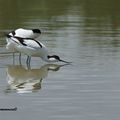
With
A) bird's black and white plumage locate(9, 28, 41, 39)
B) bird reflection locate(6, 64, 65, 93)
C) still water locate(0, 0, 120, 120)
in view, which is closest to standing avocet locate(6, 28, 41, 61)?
bird's black and white plumage locate(9, 28, 41, 39)

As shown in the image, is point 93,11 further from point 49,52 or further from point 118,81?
point 118,81

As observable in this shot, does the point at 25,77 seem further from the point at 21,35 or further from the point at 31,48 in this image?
the point at 21,35

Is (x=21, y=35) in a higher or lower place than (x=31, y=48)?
higher

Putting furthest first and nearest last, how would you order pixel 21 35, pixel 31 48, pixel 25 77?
1. pixel 21 35
2. pixel 31 48
3. pixel 25 77

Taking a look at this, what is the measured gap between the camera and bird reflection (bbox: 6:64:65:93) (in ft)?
45.4

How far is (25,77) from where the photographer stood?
15.3 m

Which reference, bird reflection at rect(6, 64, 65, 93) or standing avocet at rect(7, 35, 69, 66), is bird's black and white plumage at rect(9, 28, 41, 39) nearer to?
standing avocet at rect(7, 35, 69, 66)

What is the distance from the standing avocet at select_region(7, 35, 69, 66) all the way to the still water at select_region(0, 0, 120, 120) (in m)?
0.18

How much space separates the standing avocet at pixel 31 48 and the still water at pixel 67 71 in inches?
7.0

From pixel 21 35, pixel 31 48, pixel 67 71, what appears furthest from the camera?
pixel 21 35

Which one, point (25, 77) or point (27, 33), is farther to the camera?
point (27, 33)

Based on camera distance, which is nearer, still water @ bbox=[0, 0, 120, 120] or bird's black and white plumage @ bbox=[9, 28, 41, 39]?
still water @ bbox=[0, 0, 120, 120]

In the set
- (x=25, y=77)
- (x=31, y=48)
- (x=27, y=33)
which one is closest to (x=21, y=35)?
(x=27, y=33)

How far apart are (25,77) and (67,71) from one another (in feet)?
2.98
